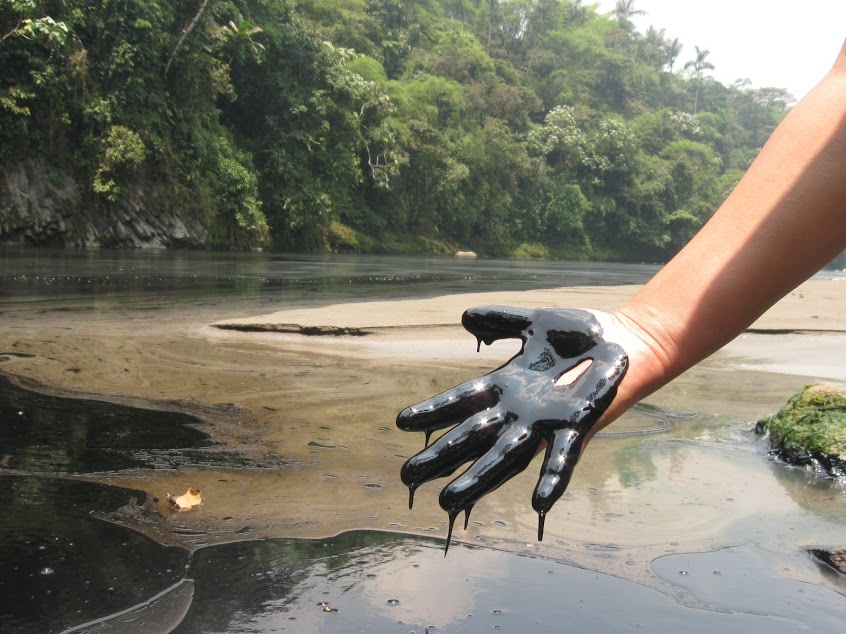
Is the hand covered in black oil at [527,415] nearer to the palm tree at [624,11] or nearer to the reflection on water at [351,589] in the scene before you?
the reflection on water at [351,589]

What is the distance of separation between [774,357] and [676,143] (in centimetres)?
5928

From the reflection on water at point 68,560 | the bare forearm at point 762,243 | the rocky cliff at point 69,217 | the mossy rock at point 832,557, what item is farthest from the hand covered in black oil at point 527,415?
the rocky cliff at point 69,217

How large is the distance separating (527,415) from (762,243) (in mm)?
407

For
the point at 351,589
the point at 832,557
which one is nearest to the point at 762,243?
the point at 351,589

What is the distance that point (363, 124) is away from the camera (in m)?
33.1

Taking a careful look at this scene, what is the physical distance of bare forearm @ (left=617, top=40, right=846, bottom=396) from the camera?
1.03 m

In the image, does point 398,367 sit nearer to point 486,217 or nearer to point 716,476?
point 716,476

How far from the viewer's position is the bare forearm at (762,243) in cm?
103

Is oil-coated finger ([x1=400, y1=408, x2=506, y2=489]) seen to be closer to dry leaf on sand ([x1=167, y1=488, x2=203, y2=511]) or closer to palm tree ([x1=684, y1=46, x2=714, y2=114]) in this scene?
dry leaf on sand ([x1=167, y1=488, x2=203, y2=511])

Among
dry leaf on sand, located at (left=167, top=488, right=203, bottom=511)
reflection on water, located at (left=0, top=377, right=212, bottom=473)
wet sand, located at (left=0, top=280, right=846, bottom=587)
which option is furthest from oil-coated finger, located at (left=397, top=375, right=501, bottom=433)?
reflection on water, located at (left=0, top=377, right=212, bottom=473)

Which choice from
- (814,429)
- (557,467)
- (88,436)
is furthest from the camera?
(814,429)

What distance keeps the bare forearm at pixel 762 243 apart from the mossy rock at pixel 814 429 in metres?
2.20

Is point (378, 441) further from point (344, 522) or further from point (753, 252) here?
point (753, 252)

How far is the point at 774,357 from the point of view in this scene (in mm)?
5980
